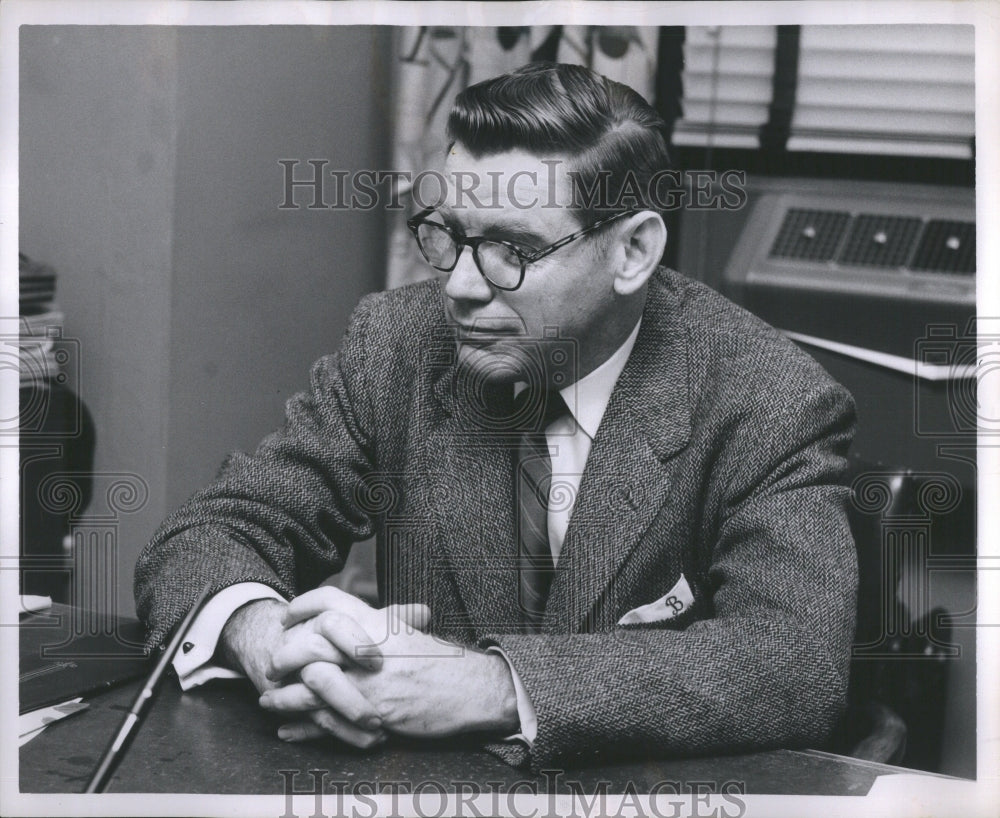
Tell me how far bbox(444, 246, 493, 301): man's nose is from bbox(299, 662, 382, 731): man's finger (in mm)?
596

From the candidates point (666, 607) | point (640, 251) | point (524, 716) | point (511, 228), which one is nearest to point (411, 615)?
point (524, 716)

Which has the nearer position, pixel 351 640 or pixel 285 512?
pixel 351 640

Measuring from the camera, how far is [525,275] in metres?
1.60

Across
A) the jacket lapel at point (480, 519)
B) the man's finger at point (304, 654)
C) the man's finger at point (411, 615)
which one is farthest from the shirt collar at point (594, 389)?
the man's finger at point (304, 654)

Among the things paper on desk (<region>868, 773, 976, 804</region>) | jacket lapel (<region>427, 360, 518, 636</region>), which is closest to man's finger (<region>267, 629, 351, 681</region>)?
jacket lapel (<region>427, 360, 518, 636</region>)

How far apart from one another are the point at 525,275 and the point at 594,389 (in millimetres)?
235

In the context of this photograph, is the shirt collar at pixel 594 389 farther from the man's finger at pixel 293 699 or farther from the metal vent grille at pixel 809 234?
the metal vent grille at pixel 809 234

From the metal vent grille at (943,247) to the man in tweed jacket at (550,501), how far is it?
2.11 feet

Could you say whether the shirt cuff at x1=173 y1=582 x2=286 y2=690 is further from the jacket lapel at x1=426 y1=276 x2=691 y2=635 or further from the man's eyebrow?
the man's eyebrow

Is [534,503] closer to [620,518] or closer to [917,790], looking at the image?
[620,518]

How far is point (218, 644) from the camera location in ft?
4.59

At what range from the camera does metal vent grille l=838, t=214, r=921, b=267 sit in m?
2.29

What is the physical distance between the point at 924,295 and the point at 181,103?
150 centimetres
